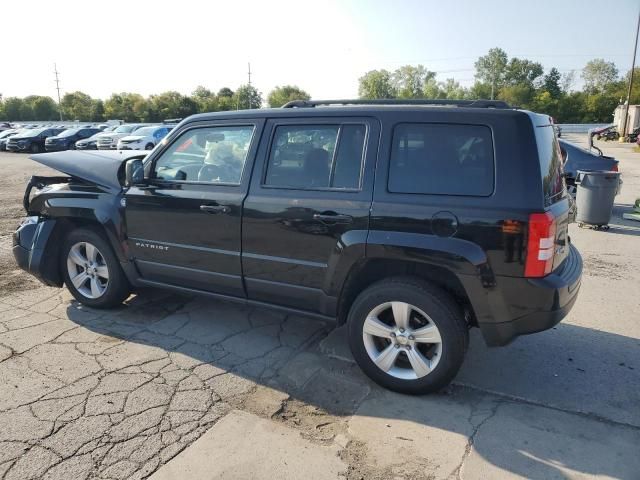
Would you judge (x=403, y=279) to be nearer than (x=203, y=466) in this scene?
No

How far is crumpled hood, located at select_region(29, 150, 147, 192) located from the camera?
14.6 ft

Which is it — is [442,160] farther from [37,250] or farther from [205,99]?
[205,99]

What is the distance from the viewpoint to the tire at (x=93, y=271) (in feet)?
15.0

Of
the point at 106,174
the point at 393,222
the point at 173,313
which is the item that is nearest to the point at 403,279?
the point at 393,222

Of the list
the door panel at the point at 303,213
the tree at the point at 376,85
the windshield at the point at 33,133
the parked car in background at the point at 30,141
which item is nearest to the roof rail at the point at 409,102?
the door panel at the point at 303,213

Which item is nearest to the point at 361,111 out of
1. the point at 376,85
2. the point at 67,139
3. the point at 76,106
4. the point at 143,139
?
the point at 143,139

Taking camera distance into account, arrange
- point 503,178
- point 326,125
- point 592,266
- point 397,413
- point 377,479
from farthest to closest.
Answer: point 592,266 → point 326,125 → point 397,413 → point 503,178 → point 377,479

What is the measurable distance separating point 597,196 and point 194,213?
727cm

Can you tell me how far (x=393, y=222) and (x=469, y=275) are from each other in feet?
1.94

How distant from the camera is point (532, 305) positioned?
2928mm

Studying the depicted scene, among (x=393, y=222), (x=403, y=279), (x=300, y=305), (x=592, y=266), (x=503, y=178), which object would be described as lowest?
(x=592, y=266)

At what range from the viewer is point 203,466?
102 inches

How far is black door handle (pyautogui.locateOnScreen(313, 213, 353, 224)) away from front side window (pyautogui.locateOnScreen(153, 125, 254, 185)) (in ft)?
2.73

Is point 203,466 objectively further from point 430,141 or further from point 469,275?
point 430,141
